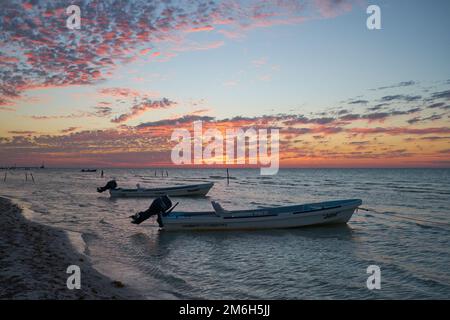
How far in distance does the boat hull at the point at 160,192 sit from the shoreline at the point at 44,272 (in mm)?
27381

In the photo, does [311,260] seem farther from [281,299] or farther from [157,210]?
[157,210]

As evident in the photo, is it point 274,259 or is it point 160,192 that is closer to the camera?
point 274,259

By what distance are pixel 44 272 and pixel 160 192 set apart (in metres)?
34.7

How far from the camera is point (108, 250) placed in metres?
16.7

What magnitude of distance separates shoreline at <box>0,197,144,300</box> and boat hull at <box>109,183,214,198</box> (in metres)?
27.4

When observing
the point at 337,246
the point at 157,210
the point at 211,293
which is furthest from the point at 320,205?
the point at 211,293

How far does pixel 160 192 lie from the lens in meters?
46.0

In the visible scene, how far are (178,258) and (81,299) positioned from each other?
262 inches

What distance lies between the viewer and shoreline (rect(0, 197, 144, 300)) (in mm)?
9688
